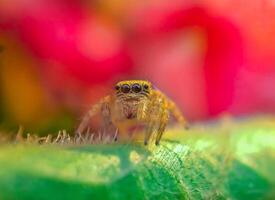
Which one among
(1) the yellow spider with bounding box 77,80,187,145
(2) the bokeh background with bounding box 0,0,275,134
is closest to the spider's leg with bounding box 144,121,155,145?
(1) the yellow spider with bounding box 77,80,187,145

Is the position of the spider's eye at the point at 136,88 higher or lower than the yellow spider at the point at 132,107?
higher

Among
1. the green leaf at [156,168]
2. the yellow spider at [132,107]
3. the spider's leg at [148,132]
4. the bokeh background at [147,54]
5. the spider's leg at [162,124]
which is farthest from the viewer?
the bokeh background at [147,54]

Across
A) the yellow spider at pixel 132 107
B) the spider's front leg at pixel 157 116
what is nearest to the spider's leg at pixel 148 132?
the spider's front leg at pixel 157 116

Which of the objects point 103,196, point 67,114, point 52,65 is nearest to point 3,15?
point 52,65

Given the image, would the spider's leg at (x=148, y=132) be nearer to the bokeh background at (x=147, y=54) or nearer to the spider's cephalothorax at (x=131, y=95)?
the spider's cephalothorax at (x=131, y=95)

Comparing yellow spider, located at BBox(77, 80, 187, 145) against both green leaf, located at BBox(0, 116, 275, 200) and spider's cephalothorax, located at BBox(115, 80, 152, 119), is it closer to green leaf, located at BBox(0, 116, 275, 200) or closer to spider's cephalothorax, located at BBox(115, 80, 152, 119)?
spider's cephalothorax, located at BBox(115, 80, 152, 119)

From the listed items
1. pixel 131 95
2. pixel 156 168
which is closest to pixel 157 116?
pixel 131 95

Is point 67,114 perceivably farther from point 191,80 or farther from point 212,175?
point 212,175
